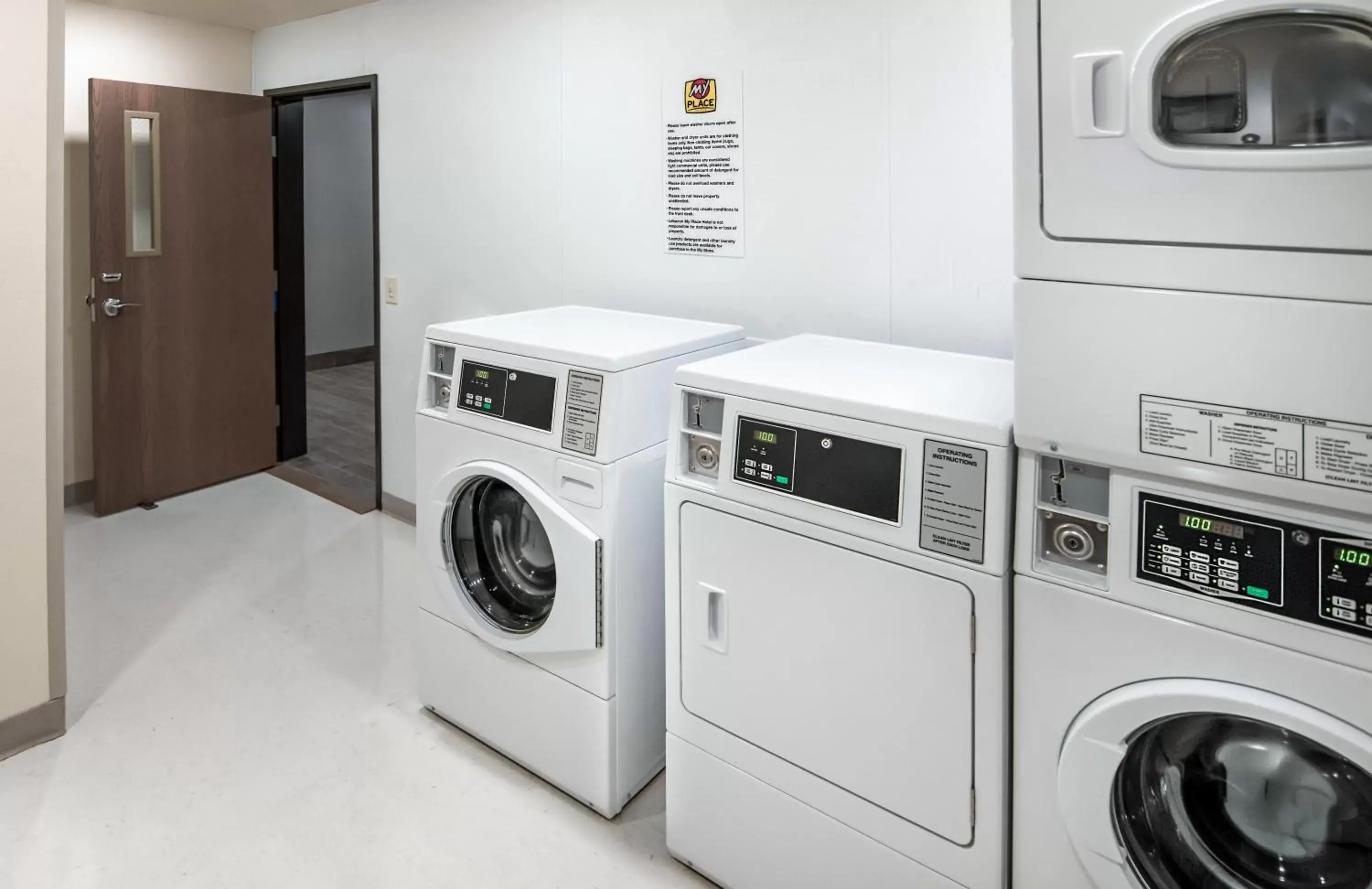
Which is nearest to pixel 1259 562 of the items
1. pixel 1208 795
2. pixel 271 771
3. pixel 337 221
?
pixel 1208 795

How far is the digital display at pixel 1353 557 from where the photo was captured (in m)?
1.10

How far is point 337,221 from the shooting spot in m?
7.45

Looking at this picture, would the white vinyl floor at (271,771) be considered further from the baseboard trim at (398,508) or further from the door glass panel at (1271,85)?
the door glass panel at (1271,85)

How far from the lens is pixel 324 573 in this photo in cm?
362

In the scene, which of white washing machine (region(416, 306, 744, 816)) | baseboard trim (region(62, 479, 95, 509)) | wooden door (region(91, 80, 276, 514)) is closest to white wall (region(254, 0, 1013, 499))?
white washing machine (region(416, 306, 744, 816))

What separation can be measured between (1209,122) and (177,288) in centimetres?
456

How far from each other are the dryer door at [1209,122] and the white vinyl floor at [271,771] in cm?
169

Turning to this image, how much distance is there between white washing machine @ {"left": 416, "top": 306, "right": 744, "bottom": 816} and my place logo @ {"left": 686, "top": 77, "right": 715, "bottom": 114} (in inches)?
28.1

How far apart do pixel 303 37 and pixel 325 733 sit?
11.7ft

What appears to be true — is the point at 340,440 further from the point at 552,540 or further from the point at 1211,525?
the point at 1211,525

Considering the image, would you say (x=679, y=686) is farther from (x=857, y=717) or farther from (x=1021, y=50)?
(x=1021, y=50)

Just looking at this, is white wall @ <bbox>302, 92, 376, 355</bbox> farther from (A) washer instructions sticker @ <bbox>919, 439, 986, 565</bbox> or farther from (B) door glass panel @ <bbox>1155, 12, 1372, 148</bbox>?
(B) door glass panel @ <bbox>1155, 12, 1372, 148</bbox>

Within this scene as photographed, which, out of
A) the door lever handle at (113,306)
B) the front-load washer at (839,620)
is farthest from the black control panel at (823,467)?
the door lever handle at (113,306)

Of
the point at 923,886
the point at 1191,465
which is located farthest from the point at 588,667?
the point at 1191,465
